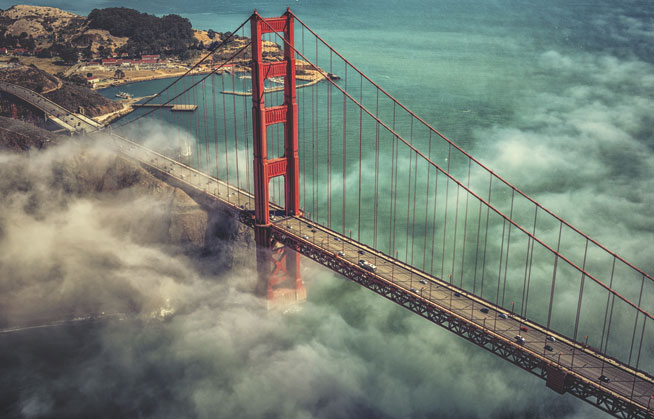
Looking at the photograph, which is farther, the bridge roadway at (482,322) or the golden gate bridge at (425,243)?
the golden gate bridge at (425,243)

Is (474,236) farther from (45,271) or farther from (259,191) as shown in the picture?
(45,271)

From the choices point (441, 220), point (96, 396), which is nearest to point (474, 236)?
point (441, 220)

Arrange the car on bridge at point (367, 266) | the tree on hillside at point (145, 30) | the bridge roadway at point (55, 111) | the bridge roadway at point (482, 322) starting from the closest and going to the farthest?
the bridge roadway at point (482, 322) < the car on bridge at point (367, 266) < the bridge roadway at point (55, 111) < the tree on hillside at point (145, 30)

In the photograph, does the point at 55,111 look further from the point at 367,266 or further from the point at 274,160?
the point at 367,266

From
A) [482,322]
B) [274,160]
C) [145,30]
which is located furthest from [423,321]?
[145,30]

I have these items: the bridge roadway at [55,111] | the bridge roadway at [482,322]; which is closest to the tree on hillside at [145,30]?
the bridge roadway at [55,111]

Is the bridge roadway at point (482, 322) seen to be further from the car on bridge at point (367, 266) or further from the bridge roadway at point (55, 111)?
the bridge roadway at point (55, 111)

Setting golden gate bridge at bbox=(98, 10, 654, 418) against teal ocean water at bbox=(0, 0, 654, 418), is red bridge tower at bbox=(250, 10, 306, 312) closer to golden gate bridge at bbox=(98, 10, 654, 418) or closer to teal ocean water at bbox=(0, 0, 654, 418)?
golden gate bridge at bbox=(98, 10, 654, 418)
